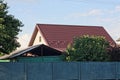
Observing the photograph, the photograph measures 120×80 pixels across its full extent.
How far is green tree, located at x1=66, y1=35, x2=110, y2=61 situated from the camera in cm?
3088

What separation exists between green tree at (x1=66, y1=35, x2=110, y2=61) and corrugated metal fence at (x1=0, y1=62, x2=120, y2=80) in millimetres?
5187

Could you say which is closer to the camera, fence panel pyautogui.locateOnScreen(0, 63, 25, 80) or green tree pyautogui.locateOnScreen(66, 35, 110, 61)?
fence panel pyautogui.locateOnScreen(0, 63, 25, 80)

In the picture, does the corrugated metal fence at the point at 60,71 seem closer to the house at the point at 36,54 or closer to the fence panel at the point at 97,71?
the fence panel at the point at 97,71

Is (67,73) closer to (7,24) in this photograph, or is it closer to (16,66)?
(16,66)

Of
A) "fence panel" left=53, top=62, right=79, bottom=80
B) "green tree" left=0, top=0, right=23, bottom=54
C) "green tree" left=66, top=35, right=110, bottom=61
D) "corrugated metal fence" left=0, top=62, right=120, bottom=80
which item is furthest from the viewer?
"green tree" left=0, top=0, right=23, bottom=54

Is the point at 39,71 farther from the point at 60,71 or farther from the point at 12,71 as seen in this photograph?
the point at 12,71

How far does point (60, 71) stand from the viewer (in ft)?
76.6

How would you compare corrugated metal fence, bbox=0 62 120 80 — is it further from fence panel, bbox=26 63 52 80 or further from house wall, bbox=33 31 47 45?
house wall, bbox=33 31 47 45

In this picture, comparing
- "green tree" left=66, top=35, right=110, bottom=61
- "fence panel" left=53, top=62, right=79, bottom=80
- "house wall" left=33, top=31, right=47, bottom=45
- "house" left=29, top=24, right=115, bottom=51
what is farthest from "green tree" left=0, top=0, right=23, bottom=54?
"house wall" left=33, top=31, right=47, bottom=45

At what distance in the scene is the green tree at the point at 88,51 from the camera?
101 feet

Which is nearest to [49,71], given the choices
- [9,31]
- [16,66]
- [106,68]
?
[16,66]

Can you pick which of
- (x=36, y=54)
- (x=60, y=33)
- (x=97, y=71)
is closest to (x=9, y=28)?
(x=36, y=54)

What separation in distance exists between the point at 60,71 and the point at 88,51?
7.98 meters

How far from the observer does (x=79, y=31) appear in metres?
53.7
